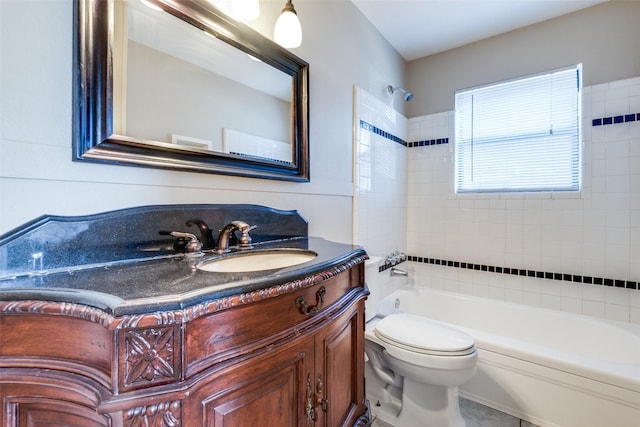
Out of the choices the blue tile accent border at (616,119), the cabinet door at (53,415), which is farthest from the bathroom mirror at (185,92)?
the blue tile accent border at (616,119)

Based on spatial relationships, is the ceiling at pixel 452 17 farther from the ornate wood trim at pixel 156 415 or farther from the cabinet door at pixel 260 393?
the ornate wood trim at pixel 156 415

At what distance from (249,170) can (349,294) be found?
670mm

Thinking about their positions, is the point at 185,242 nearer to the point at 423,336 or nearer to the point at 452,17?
the point at 423,336

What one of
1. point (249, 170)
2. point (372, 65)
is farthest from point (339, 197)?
point (372, 65)

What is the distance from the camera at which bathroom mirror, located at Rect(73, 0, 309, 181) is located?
83 cm

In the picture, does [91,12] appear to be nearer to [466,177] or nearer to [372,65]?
[372,65]

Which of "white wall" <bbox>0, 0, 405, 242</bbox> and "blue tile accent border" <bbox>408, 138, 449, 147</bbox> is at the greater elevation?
"blue tile accent border" <bbox>408, 138, 449, 147</bbox>

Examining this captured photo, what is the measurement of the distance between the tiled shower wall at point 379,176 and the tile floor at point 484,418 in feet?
3.53

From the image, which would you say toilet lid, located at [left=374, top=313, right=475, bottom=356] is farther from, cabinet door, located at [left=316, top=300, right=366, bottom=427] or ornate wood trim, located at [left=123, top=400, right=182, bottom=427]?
ornate wood trim, located at [left=123, top=400, right=182, bottom=427]

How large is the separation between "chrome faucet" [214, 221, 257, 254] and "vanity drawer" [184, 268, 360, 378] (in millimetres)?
417

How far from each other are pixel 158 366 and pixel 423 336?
4.33 ft

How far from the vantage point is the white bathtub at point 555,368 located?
137cm

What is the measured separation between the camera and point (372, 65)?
2225 mm

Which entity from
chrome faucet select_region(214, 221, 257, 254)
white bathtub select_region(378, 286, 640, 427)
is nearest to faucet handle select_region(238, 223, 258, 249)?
chrome faucet select_region(214, 221, 257, 254)
